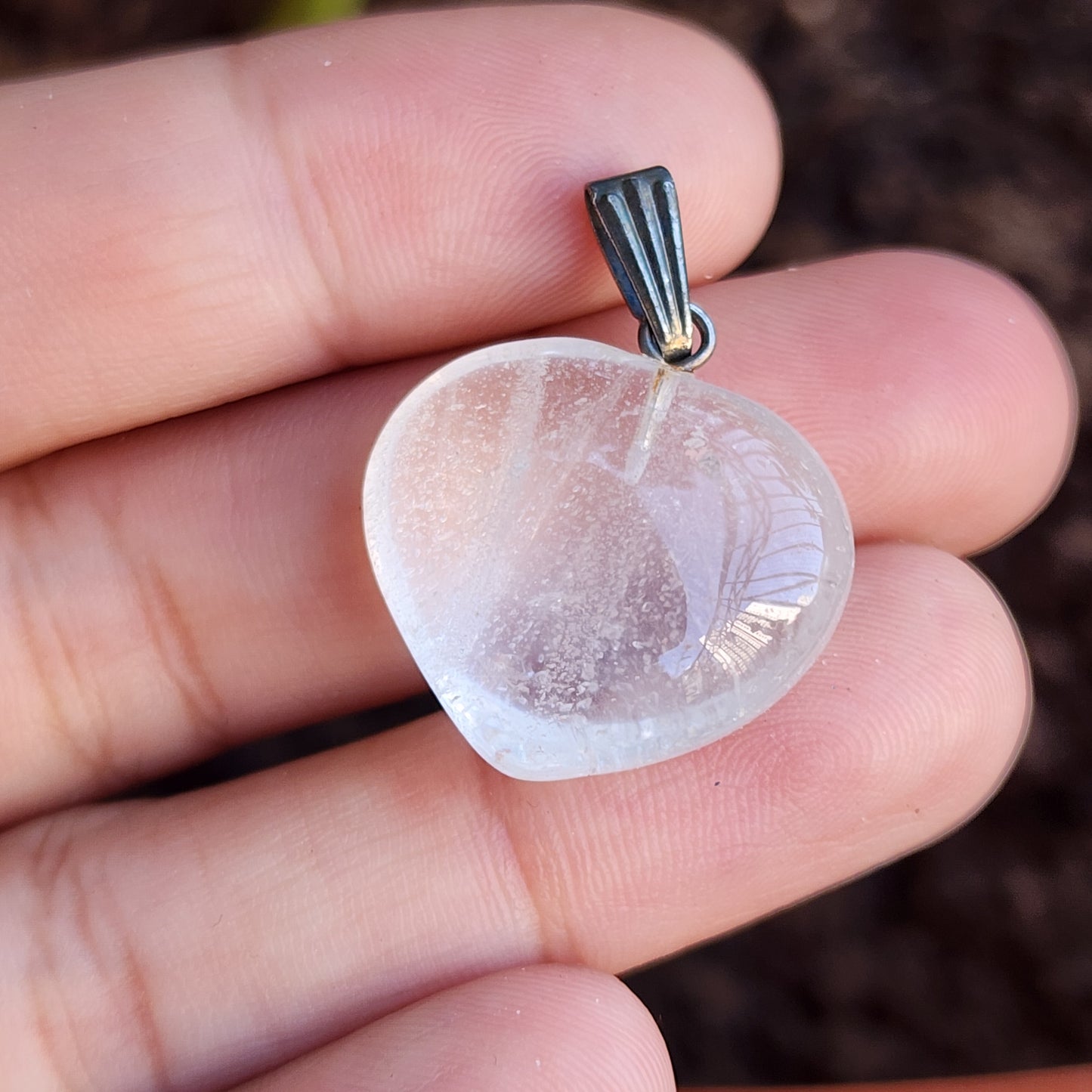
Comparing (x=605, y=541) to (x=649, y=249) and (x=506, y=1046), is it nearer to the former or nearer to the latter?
(x=649, y=249)

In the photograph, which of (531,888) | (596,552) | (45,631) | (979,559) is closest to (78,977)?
(45,631)

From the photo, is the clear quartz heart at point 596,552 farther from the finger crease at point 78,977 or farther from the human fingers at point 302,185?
the finger crease at point 78,977

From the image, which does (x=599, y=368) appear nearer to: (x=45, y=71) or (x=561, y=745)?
(x=561, y=745)

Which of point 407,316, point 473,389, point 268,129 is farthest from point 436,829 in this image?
point 268,129

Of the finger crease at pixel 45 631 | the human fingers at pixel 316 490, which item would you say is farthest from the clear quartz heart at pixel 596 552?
the finger crease at pixel 45 631

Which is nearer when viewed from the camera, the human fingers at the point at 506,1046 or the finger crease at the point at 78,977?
the human fingers at the point at 506,1046
